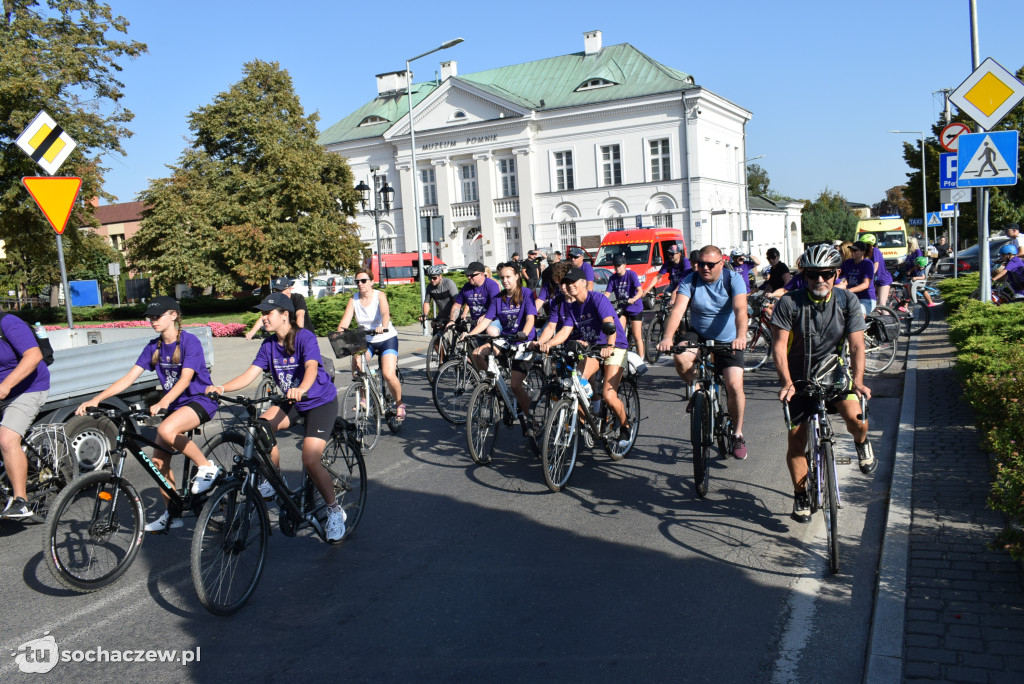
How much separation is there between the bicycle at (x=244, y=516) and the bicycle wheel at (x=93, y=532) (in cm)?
64

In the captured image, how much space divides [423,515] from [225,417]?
5.40m

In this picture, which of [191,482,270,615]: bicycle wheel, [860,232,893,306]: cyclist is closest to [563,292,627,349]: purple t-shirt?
[191,482,270,615]: bicycle wheel

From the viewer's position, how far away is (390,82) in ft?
212

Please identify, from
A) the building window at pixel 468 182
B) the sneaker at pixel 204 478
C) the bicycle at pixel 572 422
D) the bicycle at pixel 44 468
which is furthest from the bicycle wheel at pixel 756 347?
the building window at pixel 468 182

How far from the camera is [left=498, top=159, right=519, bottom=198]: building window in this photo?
56.3 metres

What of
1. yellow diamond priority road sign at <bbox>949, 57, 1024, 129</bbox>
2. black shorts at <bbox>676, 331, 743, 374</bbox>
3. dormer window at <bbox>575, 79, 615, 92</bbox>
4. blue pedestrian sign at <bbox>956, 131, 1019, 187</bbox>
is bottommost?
black shorts at <bbox>676, 331, 743, 374</bbox>

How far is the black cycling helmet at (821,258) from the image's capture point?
523cm

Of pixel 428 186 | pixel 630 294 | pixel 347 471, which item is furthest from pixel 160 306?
pixel 428 186

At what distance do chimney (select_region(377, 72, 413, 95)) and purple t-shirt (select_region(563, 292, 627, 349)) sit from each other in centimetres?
6007

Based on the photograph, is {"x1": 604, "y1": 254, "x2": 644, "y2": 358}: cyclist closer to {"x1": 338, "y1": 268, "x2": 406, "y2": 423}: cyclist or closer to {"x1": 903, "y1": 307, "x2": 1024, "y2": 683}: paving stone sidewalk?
{"x1": 338, "y1": 268, "x2": 406, "y2": 423}: cyclist

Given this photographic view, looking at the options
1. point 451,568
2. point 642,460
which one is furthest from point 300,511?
point 642,460

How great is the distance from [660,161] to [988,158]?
43559 millimetres

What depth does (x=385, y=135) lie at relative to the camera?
190 ft

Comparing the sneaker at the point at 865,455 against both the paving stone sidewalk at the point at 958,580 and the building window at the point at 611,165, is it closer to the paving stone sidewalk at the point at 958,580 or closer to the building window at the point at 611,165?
the paving stone sidewalk at the point at 958,580
